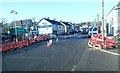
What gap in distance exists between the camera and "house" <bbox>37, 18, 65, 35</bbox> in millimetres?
80912

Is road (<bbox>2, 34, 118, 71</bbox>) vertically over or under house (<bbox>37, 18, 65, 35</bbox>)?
under

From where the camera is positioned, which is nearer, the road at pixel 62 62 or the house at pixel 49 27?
the road at pixel 62 62

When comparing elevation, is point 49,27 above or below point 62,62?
above

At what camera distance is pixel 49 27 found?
85.4 metres

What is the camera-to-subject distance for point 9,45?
33781mm

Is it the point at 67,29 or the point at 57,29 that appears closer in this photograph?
the point at 57,29

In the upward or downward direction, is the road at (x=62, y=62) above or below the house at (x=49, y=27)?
below

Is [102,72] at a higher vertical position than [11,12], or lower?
lower

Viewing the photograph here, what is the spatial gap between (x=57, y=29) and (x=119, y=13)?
63932mm

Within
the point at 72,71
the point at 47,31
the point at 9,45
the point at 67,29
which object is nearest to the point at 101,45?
the point at 9,45

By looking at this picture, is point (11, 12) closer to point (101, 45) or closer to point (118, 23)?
point (118, 23)

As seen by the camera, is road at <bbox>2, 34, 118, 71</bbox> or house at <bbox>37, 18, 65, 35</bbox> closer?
road at <bbox>2, 34, 118, 71</bbox>

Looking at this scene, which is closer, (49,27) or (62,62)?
(62,62)

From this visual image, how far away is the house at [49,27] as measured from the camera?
3186 inches
